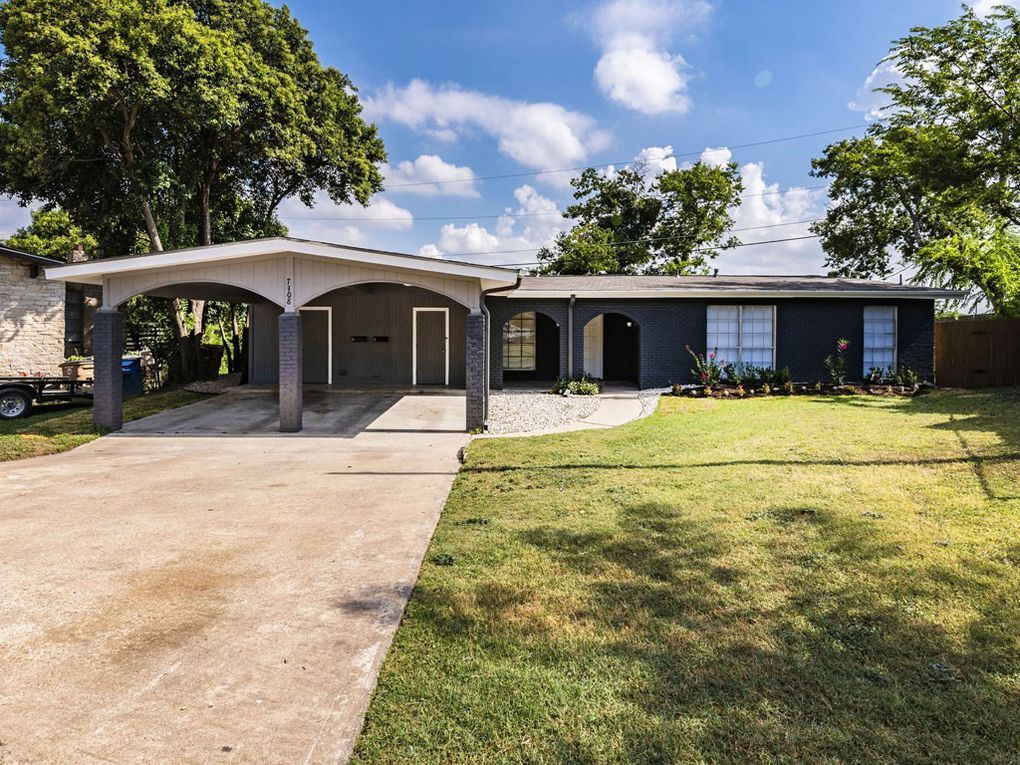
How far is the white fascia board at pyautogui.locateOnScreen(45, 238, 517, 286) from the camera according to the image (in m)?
9.62

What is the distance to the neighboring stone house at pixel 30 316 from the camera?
14820mm

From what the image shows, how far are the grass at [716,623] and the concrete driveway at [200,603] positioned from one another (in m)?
0.30

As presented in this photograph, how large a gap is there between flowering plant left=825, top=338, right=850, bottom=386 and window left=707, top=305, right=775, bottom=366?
1.38 metres

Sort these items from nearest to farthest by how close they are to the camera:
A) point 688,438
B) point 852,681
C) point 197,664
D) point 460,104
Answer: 1. point 852,681
2. point 197,664
3. point 688,438
4. point 460,104

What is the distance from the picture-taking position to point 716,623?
3121mm

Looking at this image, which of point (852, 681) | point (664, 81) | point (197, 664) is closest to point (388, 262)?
point (197, 664)

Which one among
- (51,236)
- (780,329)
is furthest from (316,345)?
(51,236)

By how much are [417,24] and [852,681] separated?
1717cm

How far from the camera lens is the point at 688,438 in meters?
8.55

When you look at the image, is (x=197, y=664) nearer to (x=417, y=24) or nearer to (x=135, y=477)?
(x=135, y=477)

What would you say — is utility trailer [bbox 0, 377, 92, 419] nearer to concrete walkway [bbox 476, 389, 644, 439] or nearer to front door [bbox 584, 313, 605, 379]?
concrete walkway [bbox 476, 389, 644, 439]

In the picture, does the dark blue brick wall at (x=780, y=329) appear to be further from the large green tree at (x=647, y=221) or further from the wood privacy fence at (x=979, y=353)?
the large green tree at (x=647, y=221)

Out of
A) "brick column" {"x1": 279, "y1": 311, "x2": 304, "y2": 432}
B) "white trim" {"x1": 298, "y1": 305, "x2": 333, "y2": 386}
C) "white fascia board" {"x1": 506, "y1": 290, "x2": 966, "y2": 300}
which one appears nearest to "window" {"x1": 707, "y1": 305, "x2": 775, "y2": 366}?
"white fascia board" {"x1": 506, "y1": 290, "x2": 966, "y2": 300}

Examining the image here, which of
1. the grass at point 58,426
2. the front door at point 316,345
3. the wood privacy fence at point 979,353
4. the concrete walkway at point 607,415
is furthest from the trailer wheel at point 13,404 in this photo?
the wood privacy fence at point 979,353
